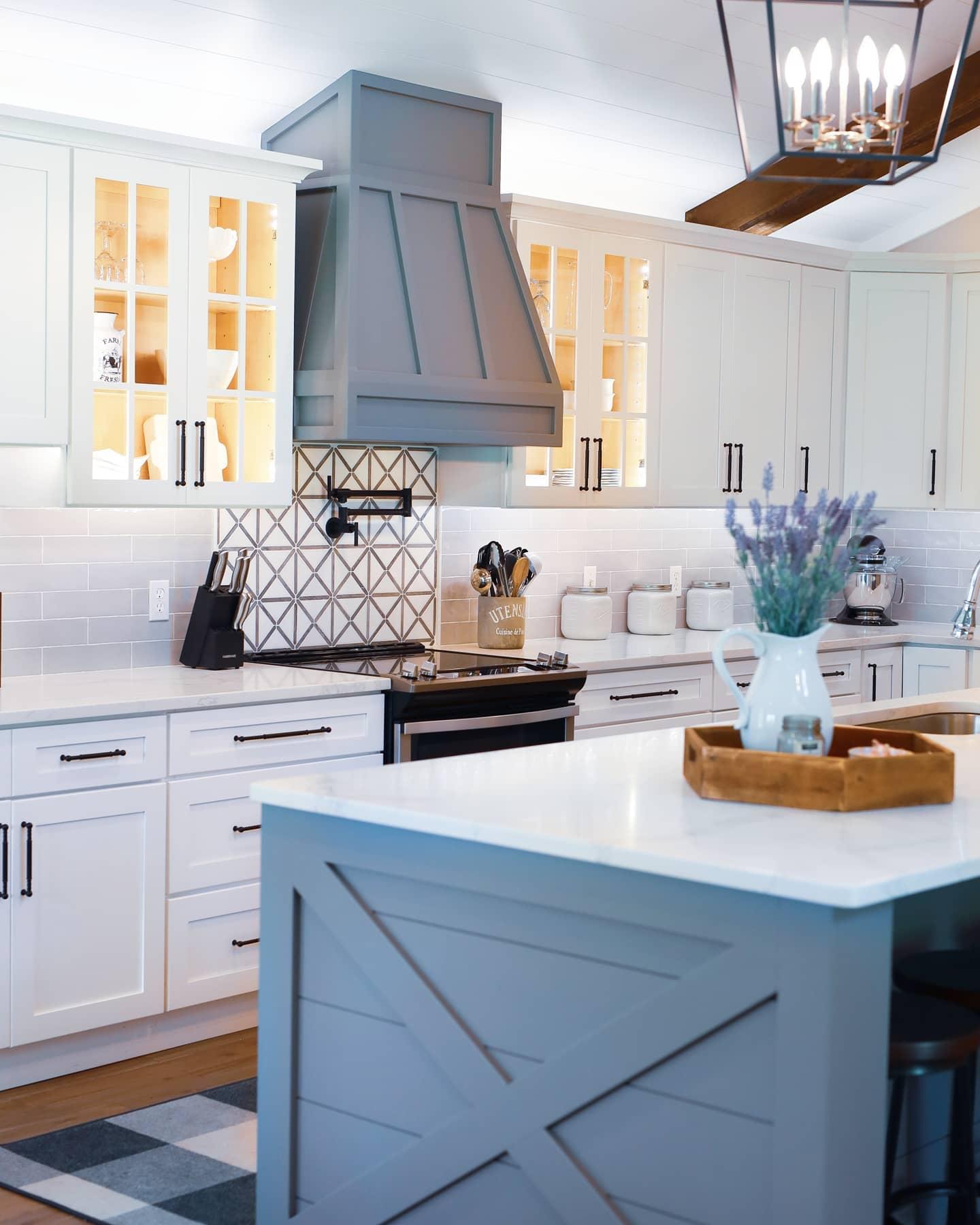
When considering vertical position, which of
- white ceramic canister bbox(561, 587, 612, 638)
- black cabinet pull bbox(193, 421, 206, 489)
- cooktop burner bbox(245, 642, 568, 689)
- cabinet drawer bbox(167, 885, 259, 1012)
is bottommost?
cabinet drawer bbox(167, 885, 259, 1012)

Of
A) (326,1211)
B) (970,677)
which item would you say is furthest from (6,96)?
(970,677)

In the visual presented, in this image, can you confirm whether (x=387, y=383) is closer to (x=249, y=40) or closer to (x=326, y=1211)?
(x=249, y=40)

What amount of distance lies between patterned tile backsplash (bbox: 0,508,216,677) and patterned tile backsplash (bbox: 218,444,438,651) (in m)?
0.20

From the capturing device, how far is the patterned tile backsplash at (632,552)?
5.01 metres

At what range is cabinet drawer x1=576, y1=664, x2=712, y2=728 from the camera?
4.55m

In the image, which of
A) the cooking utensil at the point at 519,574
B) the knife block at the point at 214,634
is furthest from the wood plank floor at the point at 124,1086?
the cooking utensil at the point at 519,574

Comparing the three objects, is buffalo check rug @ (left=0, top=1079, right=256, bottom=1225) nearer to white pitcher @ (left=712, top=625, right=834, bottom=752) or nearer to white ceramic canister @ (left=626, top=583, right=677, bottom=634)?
white pitcher @ (left=712, top=625, right=834, bottom=752)

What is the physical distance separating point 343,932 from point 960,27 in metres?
4.26

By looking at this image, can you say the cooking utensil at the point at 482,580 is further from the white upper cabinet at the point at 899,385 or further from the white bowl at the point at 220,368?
the white upper cabinet at the point at 899,385

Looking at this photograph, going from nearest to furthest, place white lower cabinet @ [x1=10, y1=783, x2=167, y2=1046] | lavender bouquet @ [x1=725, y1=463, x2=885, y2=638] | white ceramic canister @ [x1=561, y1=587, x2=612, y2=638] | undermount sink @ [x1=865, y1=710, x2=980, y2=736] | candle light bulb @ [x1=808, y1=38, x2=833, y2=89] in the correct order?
candle light bulb @ [x1=808, y1=38, x2=833, y2=89], lavender bouquet @ [x1=725, y1=463, x2=885, y2=638], white lower cabinet @ [x1=10, y1=783, x2=167, y2=1046], undermount sink @ [x1=865, y1=710, x2=980, y2=736], white ceramic canister @ [x1=561, y1=587, x2=612, y2=638]

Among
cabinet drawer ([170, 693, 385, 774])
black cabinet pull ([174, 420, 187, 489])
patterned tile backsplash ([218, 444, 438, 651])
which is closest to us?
cabinet drawer ([170, 693, 385, 774])

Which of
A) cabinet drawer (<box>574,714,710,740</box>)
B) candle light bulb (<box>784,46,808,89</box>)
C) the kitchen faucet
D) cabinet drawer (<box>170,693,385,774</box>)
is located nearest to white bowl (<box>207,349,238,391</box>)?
cabinet drawer (<box>170,693,385,774</box>)

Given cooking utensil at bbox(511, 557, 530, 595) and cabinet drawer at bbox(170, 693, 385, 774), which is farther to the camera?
cooking utensil at bbox(511, 557, 530, 595)

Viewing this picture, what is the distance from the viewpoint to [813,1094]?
172 cm
